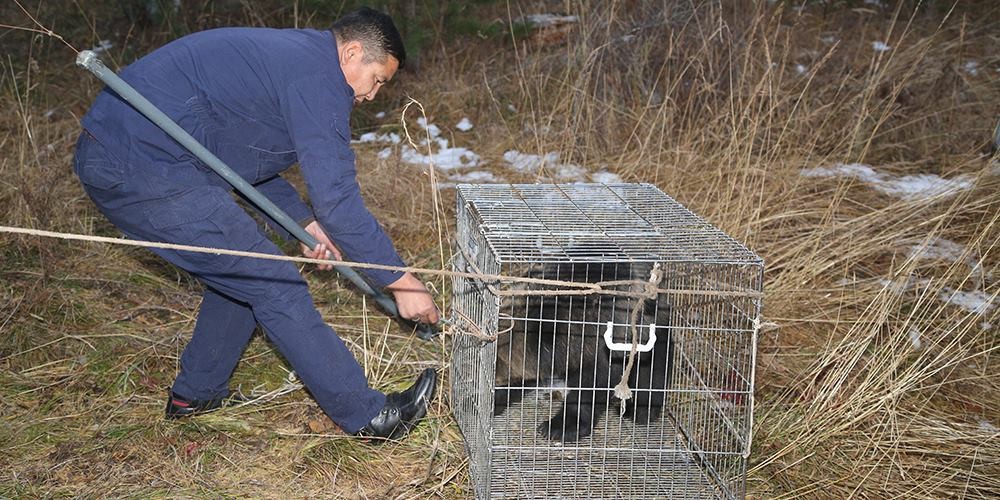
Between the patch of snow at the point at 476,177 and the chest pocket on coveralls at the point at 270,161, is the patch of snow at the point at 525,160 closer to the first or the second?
the patch of snow at the point at 476,177

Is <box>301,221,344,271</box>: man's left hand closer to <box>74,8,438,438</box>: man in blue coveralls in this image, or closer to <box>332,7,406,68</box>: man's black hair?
<box>74,8,438,438</box>: man in blue coveralls

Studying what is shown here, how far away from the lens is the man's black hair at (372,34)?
8.67ft

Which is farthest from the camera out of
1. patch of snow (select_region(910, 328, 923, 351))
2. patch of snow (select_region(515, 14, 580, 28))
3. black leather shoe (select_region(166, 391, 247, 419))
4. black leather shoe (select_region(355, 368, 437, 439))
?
patch of snow (select_region(515, 14, 580, 28))

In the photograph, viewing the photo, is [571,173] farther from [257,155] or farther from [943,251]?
[257,155]

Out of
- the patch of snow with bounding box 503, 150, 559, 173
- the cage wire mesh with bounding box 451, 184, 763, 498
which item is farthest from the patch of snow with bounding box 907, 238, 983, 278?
the patch of snow with bounding box 503, 150, 559, 173

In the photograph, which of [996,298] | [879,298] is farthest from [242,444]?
[996,298]

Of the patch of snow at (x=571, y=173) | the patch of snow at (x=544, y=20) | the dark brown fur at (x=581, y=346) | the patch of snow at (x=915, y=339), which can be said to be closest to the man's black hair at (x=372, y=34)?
the dark brown fur at (x=581, y=346)

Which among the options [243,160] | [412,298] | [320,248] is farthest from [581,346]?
[243,160]

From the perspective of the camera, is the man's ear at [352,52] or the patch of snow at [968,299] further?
the patch of snow at [968,299]

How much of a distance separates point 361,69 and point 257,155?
0.43 meters

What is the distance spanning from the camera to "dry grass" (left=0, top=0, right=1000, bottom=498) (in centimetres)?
287

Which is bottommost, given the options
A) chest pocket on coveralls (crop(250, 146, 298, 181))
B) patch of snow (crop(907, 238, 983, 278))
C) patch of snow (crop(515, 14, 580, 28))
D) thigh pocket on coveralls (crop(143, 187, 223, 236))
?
patch of snow (crop(907, 238, 983, 278))

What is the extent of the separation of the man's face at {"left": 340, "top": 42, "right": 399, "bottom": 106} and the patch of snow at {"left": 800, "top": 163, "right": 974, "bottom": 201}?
2.75 metres

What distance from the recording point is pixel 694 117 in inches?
205
